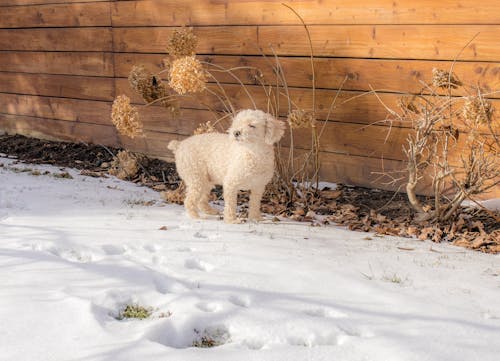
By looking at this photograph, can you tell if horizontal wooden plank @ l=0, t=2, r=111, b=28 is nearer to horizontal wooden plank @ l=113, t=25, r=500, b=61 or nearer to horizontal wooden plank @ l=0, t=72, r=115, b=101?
horizontal wooden plank @ l=0, t=72, r=115, b=101

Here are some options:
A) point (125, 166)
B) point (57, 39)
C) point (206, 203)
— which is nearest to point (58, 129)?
point (57, 39)

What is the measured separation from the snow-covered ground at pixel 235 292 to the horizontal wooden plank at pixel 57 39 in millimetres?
3338

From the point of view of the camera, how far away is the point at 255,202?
4469 millimetres

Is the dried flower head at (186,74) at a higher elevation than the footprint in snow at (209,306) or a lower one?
higher

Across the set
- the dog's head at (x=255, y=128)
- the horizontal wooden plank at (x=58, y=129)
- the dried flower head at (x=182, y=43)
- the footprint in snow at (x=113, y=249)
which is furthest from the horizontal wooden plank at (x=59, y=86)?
the footprint in snow at (x=113, y=249)

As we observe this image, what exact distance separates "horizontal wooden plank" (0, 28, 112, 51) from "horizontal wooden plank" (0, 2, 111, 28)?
0.08 m

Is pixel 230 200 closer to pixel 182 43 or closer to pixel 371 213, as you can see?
pixel 371 213

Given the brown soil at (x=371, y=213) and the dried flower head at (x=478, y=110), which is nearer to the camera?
the dried flower head at (x=478, y=110)

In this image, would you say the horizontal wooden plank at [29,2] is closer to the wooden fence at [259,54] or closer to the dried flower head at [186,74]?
the wooden fence at [259,54]

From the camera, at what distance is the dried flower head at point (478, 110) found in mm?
3930

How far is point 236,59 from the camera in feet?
19.7

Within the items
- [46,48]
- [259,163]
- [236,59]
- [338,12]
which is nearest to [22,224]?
[259,163]

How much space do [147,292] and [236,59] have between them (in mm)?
3550

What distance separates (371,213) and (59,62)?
198 inches
